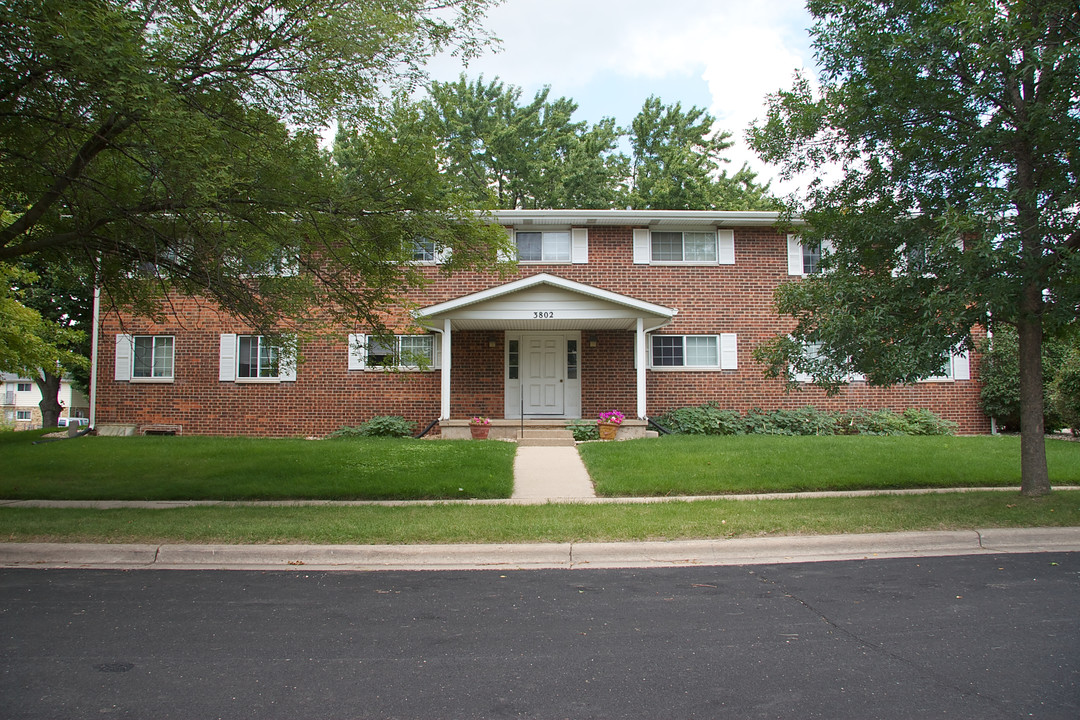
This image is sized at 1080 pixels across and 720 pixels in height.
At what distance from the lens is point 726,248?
1750 cm

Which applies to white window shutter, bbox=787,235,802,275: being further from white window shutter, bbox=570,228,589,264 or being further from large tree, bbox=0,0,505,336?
large tree, bbox=0,0,505,336

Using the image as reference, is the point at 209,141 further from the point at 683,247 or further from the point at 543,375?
the point at 683,247

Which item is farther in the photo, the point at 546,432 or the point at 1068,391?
the point at 546,432

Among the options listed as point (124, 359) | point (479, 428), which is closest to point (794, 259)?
point (479, 428)

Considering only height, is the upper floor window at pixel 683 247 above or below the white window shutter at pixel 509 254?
above

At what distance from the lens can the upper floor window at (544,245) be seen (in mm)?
17469

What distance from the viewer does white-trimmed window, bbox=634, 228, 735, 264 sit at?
57.4 ft

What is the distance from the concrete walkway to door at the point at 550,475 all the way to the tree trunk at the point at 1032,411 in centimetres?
537

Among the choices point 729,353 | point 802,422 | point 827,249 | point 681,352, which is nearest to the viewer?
point 827,249

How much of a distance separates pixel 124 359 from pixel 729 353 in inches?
591

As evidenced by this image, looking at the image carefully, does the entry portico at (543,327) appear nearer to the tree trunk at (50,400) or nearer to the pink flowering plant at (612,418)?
the pink flowering plant at (612,418)

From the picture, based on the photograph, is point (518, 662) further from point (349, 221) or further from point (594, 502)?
point (349, 221)

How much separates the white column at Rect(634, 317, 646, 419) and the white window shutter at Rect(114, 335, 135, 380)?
40.8 feet

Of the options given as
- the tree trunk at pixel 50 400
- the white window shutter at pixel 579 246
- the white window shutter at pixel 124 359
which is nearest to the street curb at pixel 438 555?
the white window shutter at pixel 579 246
